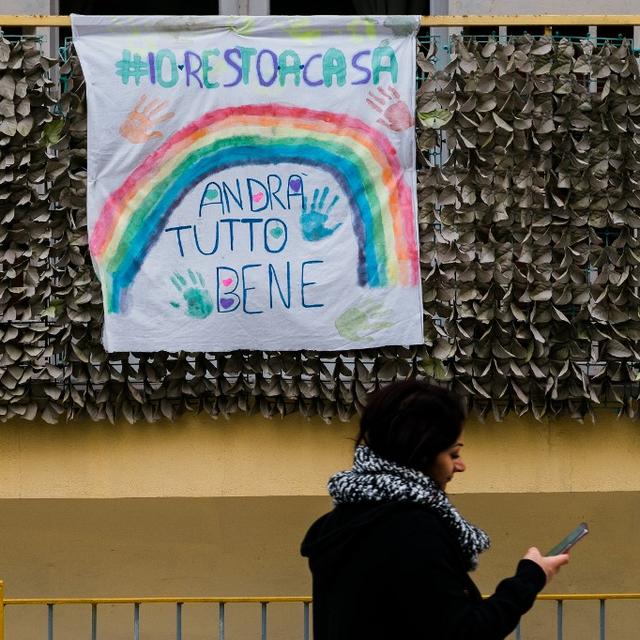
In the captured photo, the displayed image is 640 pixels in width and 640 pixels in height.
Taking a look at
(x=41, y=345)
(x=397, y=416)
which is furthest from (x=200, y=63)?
(x=397, y=416)

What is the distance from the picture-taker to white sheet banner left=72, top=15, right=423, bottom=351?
648 cm

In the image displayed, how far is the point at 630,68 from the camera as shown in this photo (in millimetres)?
6582

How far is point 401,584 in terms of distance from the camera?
3.11 metres

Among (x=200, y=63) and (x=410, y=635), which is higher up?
(x=200, y=63)

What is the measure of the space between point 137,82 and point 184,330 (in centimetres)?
121

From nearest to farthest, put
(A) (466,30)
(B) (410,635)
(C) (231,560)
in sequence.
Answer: (B) (410,635)
(C) (231,560)
(A) (466,30)

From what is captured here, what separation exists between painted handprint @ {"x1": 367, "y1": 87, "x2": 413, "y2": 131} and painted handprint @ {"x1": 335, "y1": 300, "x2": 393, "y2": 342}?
871 mm

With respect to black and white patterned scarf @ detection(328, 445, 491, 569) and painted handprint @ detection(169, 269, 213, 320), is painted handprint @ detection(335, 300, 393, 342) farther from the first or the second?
black and white patterned scarf @ detection(328, 445, 491, 569)

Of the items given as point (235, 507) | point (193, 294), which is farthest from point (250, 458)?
point (193, 294)

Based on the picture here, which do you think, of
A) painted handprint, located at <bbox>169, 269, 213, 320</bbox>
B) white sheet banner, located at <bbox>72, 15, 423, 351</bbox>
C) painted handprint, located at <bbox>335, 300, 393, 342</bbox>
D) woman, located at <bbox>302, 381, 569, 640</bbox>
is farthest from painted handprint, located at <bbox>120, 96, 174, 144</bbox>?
woman, located at <bbox>302, 381, 569, 640</bbox>

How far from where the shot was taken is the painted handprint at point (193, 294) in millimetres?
6477

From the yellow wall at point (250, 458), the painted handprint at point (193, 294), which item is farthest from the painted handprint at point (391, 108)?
the yellow wall at point (250, 458)

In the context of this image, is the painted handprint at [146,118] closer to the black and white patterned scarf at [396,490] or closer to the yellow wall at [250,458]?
the yellow wall at [250,458]

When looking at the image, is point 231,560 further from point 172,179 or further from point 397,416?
point 397,416
